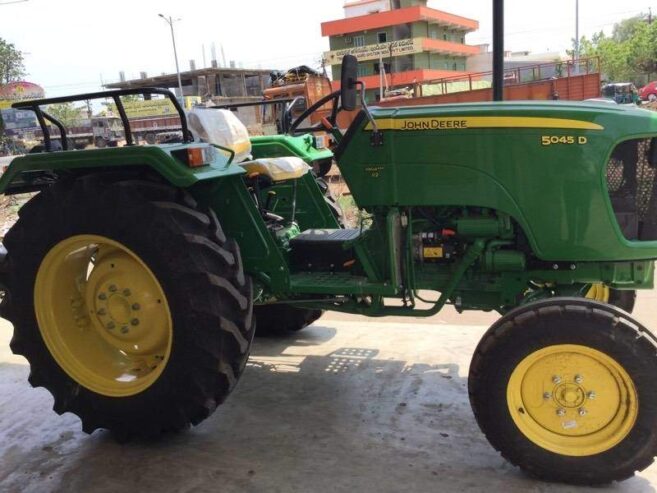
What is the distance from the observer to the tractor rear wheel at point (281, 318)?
441 centimetres

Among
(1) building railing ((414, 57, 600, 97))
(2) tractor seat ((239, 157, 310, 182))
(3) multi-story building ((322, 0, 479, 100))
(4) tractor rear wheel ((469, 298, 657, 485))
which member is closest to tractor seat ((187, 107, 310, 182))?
(2) tractor seat ((239, 157, 310, 182))

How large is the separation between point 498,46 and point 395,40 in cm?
4632

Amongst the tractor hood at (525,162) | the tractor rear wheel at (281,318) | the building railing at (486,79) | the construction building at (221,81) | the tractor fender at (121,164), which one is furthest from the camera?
the construction building at (221,81)

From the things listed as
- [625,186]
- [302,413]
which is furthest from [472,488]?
[625,186]

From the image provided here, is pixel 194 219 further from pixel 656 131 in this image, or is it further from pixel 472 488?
pixel 656 131

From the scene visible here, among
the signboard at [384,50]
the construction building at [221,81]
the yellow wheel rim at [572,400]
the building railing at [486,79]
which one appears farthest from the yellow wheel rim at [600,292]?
the construction building at [221,81]

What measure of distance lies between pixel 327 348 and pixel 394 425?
47.6 inches

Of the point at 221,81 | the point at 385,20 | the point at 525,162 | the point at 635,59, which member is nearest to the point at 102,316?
the point at 525,162

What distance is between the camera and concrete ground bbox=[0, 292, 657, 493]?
8.76 feet

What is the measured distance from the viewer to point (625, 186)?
2762mm

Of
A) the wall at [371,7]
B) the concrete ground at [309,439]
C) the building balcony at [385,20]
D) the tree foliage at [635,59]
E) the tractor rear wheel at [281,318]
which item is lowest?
the concrete ground at [309,439]

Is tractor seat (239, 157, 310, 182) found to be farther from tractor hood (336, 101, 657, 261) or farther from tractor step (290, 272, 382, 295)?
tractor hood (336, 101, 657, 261)

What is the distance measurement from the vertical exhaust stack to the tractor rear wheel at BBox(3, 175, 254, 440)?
2446 millimetres

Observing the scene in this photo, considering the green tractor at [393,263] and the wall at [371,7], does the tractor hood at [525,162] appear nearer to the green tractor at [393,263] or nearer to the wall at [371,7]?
the green tractor at [393,263]
